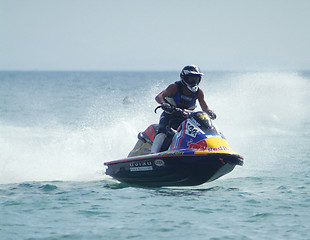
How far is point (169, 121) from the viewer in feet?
32.0

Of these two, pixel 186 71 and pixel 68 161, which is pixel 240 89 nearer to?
pixel 68 161

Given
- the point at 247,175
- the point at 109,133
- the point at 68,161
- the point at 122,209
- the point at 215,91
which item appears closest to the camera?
the point at 122,209

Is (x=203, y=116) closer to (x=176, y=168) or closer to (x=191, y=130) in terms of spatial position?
(x=191, y=130)

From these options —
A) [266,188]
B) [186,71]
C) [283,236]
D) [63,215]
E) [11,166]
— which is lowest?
[283,236]

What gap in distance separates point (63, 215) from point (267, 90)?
67.6 feet

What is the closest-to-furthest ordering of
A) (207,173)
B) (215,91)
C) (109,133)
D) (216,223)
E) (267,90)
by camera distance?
(216,223) < (207,173) < (109,133) < (215,91) < (267,90)

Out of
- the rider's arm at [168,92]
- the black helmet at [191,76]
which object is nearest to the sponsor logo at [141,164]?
the rider's arm at [168,92]

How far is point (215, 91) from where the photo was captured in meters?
23.2

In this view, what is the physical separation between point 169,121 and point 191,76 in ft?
3.01

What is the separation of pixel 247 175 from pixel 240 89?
13801mm

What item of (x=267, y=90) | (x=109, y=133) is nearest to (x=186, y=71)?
(x=109, y=133)

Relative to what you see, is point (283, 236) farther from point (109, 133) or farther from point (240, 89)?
point (240, 89)

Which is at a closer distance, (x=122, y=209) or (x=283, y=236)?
(x=283, y=236)

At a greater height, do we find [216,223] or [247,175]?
[247,175]
